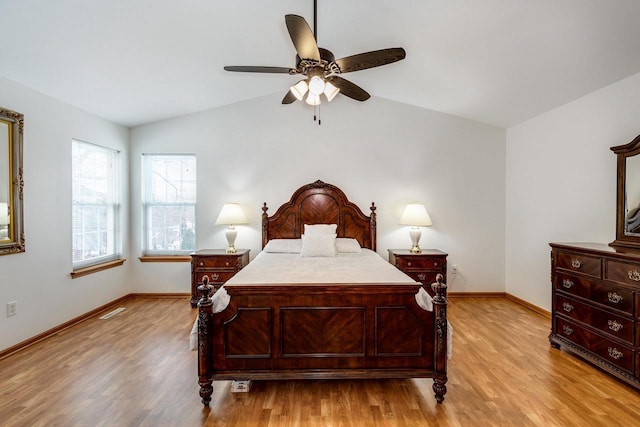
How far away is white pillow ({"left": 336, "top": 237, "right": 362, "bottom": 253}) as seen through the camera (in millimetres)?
3983

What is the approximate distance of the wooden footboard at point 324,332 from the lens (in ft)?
6.93

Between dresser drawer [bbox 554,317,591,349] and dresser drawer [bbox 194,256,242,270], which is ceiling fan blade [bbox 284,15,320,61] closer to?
dresser drawer [bbox 194,256,242,270]

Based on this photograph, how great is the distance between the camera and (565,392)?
219cm

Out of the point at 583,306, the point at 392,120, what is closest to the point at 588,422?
the point at 583,306

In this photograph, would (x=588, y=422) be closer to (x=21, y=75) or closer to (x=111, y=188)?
(x=21, y=75)

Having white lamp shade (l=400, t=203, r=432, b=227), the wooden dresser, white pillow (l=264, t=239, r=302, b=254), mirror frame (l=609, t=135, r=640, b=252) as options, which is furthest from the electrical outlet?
mirror frame (l=609, t=135, r=640, b=252)

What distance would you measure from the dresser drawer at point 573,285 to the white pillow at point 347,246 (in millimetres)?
2040

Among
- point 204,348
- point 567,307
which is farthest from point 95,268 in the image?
point 567,307

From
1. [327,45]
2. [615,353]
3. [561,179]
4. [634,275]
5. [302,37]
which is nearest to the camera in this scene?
[302,37]

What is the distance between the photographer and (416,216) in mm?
4152

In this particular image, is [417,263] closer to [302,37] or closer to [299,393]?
[299,393]

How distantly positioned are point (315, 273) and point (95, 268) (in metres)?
2.93

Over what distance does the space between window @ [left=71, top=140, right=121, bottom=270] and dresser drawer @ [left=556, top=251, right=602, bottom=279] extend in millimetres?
5018

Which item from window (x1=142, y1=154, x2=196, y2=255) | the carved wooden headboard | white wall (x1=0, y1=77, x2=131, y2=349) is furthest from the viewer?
window (x1=142, y1=154, x2=196, y2=255)
